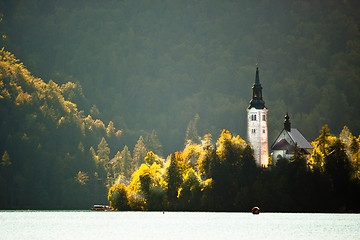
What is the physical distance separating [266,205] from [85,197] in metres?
68.6

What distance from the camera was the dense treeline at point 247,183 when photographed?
13288 centimetres

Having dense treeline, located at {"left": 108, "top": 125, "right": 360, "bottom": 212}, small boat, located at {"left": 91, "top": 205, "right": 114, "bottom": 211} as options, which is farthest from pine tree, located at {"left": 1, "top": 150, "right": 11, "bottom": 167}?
dense treeline, located at {"left": 108, "top": 125, "right": 360, "bottom": 212}

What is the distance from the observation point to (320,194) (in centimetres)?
13212

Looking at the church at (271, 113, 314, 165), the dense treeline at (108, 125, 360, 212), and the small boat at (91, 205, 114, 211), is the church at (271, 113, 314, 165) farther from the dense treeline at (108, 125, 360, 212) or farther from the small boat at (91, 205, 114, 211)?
the small boat at (91, 205, 114, 211)

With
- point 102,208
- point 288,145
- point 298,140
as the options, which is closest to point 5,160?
point 102,208

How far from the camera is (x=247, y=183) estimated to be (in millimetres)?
138125

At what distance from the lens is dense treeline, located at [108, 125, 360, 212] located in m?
133
